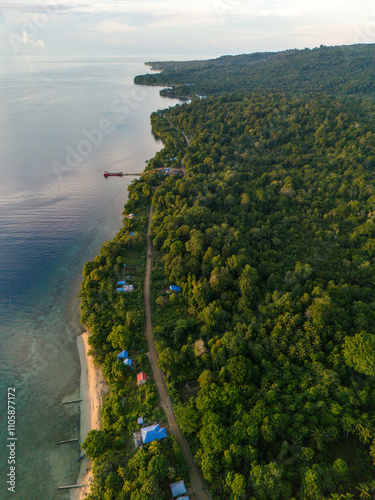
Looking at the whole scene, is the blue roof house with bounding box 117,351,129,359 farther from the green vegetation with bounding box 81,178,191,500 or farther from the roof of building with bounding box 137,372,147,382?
the roof of building with bounding box 137,372,147,382

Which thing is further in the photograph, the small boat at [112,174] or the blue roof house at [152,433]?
the small boat at [112,174]

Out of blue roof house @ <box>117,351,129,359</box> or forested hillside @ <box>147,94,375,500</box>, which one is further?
blue roof house @ <box>117,351,129,359</box>

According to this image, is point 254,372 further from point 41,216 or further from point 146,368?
point 41,216

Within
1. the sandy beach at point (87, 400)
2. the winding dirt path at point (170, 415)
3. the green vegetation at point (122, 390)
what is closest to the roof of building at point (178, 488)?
the green vegetation at point (122, 390)

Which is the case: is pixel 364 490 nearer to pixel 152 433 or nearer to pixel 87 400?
pixel 152 433

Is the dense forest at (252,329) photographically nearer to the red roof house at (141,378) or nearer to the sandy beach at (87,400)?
the red roof house at (141,378)

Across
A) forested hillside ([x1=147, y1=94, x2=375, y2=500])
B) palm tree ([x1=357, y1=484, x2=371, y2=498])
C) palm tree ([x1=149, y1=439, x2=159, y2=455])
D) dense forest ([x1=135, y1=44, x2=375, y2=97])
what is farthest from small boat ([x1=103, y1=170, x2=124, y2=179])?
dense forest ([x1=135, y1=44, x2=375, y2=97])

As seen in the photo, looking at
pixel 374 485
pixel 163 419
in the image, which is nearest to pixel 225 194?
pixel 163 419
